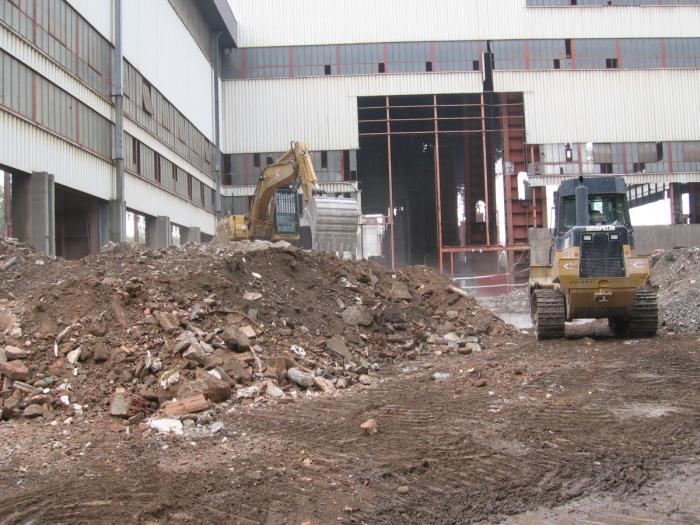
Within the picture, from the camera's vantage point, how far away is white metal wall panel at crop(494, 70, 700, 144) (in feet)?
113

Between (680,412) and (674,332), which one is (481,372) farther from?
(674,332)

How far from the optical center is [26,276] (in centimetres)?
1245

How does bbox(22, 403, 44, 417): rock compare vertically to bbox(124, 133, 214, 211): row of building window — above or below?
below

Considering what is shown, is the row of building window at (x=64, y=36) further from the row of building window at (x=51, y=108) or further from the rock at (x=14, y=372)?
the rock at (x=14, y=372)

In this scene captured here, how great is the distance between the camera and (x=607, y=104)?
34562mm

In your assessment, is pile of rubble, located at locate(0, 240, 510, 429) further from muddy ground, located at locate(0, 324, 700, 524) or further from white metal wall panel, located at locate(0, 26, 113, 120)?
white metal wall panel, located at locate(0, 26, 113, 120)

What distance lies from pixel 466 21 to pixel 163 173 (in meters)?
18.2

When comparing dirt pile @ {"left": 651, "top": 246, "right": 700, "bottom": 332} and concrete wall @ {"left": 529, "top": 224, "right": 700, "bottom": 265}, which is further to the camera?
concrete wall @ {"left": 529, "top": 224, "right": 700, "bottom": 265}

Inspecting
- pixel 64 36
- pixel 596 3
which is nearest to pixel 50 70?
pixel 64 36

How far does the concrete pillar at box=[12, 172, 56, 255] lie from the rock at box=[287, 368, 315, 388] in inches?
492

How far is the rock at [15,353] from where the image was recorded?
781 centimetres

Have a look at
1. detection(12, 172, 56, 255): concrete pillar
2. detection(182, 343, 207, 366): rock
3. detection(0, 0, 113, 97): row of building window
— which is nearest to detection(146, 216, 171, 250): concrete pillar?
detection(0, 0, 113, 97): row of building window

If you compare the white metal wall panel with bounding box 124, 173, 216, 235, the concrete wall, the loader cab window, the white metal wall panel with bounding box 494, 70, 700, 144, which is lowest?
the loader cab window

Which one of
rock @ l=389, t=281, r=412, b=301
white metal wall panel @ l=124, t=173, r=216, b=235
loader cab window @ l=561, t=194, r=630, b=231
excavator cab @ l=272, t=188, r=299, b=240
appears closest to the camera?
loader cab window @ l=561, t=194, r=630, b=231
